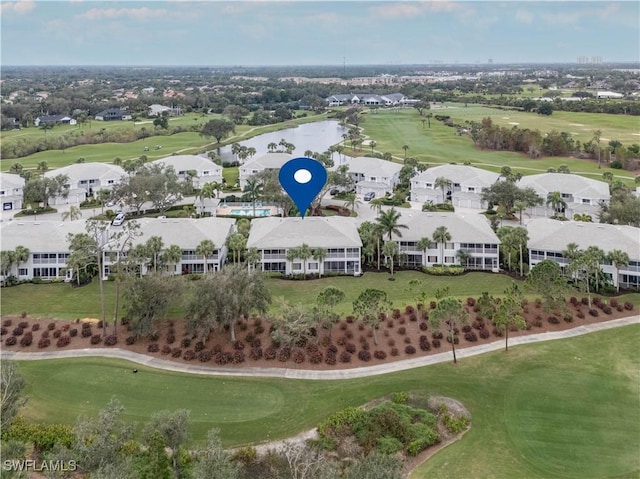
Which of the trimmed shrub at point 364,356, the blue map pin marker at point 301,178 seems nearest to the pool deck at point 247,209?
the blue map pin marker at point 301,178

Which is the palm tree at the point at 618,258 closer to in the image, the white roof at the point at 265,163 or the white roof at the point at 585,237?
the white roof at the point at 585,237

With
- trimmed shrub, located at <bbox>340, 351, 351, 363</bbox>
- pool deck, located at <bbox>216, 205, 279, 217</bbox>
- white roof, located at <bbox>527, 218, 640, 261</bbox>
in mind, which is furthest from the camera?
pool deck, located at <bbox>216, 205, 279, 217</bbox>

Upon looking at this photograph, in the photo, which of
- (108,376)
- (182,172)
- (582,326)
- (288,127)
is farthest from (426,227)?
(288,127)

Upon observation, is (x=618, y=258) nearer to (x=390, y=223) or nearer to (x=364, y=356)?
(x=390, y=223)

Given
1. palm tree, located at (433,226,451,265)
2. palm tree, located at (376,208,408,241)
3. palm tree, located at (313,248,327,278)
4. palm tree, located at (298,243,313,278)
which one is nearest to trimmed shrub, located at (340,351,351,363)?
palm tree, located at (298,243,313,278)

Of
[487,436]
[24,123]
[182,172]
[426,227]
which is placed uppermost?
[24,123]

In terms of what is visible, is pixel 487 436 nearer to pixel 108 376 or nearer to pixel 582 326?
pixel 582 326

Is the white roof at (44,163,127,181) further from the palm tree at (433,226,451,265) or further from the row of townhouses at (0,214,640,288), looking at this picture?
the palm tree at (433,226,451,265)

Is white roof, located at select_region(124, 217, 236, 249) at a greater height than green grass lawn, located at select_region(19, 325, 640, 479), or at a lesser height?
greater
